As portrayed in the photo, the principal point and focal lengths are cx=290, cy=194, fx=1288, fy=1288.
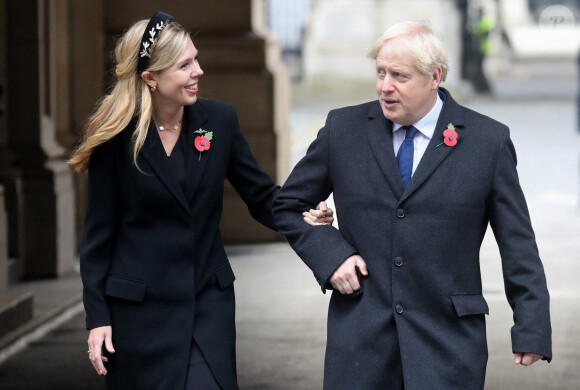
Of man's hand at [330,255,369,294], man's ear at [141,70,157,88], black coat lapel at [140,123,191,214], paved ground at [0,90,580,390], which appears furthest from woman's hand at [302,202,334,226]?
paved ground at [0,90,580,390]

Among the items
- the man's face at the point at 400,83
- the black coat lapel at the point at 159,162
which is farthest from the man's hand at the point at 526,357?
the black coat lapel at the point at 159,162

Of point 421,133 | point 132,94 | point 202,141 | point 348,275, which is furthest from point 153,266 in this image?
point 421,133

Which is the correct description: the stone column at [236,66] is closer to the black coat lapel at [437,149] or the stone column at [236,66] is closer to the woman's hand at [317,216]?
the woman's hand at [317,216]

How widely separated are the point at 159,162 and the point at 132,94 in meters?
0.24

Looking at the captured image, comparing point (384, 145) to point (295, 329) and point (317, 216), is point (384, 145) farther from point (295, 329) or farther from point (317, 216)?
point (295, 329)

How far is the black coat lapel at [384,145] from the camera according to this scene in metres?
3.90

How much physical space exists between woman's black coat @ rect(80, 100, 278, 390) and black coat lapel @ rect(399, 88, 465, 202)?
79 centimetres

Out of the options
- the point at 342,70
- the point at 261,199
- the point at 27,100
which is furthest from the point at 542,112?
the point at 261,199

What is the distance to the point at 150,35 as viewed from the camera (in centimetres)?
419

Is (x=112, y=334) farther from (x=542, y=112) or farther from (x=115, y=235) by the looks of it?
(x=542, y=112)

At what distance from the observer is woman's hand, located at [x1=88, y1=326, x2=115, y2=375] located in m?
4.23

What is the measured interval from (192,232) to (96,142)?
0.43 m

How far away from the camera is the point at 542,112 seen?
92.8ft

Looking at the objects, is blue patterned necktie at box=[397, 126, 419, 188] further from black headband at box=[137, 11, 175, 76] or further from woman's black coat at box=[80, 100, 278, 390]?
black headband at box=[137, 11, 175, 76]
